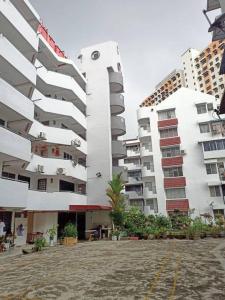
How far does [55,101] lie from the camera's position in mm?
28094

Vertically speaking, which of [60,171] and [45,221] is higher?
[60,171]

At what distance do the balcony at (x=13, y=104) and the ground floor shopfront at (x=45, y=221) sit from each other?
7.74 meters

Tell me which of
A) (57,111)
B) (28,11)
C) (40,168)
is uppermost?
(28,11)

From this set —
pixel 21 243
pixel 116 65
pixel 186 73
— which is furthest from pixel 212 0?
pixel 186 73

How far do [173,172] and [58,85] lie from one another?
21073 millimetres

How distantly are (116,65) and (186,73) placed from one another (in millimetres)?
67035

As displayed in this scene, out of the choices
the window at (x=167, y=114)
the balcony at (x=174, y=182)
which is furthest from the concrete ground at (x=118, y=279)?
the window at (x=167, y=114)

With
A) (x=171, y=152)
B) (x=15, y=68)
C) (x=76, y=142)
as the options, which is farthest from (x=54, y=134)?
(x=171, y=152)

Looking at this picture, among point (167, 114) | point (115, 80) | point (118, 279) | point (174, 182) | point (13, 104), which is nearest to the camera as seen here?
point (118, 279)

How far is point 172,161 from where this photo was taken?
4003 centimetres

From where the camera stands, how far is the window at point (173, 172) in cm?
3939

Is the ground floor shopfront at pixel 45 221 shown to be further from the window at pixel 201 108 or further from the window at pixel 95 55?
the window at pixel 201 108

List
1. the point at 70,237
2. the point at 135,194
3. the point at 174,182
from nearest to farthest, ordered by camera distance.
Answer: the point at 70,237 → the point at 174,182 → the point at 135,194

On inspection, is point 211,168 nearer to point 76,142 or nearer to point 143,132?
point 143,132
